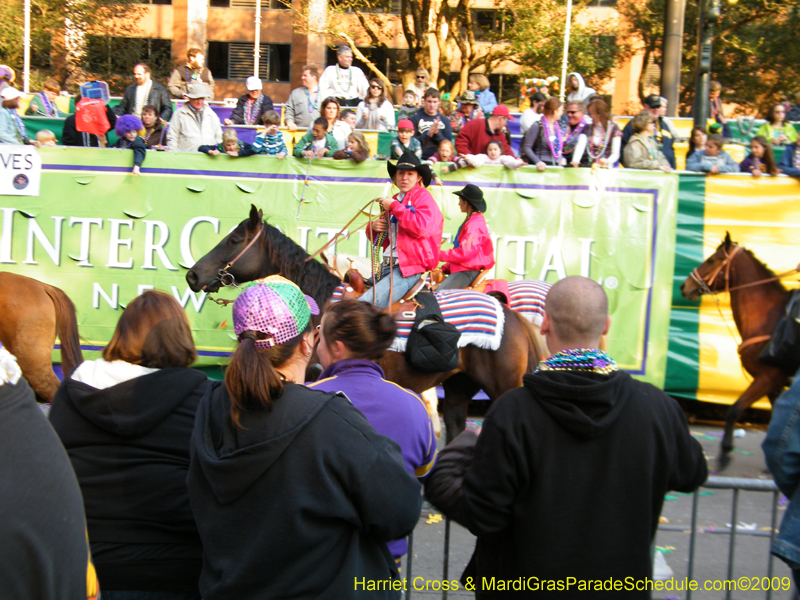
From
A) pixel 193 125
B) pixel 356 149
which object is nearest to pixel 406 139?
pixel 356 149

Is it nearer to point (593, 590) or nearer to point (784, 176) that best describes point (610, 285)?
point (784, 176)

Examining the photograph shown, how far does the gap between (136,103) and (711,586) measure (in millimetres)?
10188

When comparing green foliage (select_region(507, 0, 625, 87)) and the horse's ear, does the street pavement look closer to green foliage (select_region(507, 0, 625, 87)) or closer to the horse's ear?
the horse's ear

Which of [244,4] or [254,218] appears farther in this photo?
[244,4]

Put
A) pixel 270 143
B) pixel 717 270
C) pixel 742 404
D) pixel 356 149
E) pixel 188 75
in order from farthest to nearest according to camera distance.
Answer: pixel 188 75, pixel 270 143, pixel 356 149, pixel 717 270, pixel 742 404

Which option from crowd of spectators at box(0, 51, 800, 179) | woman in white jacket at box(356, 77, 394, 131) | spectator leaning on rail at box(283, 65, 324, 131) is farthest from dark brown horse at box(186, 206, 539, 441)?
woman in white jacket at box(356, 77, 394, 131)

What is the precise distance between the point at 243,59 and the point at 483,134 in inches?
1148

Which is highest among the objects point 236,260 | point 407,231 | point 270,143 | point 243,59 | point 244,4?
point 244,4

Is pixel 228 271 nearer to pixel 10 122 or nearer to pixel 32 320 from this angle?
pixel 32 320

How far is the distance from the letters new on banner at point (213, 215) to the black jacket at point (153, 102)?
3.16 meters

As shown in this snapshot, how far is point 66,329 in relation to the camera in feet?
20.4

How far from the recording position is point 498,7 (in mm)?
27359

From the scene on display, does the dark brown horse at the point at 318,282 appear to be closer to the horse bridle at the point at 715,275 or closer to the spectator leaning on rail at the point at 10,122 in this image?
the horse bridle at the point at 715,275

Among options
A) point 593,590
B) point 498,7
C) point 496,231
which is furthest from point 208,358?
point 498,7
